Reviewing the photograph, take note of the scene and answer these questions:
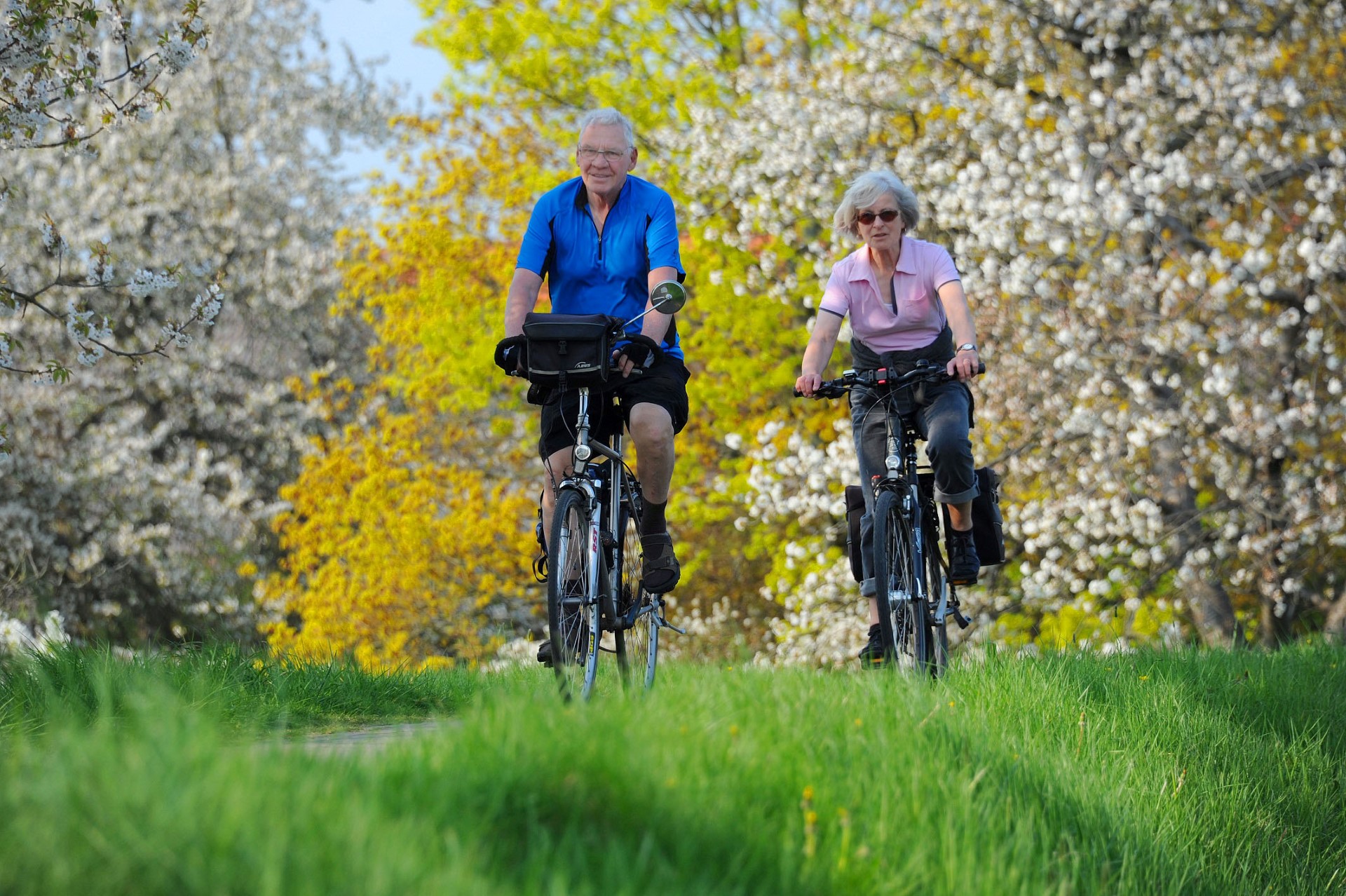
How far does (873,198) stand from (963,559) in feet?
5.00

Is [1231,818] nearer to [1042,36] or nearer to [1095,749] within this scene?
[1095,749]

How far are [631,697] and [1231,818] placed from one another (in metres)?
2.22

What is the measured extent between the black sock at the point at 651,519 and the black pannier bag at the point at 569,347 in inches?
27.8

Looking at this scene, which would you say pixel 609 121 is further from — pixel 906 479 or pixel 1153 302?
pixel 1153 302

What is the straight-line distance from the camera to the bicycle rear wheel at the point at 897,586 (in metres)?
4.96

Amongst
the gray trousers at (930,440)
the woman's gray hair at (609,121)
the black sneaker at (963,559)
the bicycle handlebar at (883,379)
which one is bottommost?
the black sneaker at (963,559)

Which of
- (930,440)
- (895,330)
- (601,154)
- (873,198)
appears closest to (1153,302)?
(895,330)

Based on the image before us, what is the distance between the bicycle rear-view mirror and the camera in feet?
15.0

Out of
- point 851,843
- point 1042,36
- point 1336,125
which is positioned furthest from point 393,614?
point 851,843

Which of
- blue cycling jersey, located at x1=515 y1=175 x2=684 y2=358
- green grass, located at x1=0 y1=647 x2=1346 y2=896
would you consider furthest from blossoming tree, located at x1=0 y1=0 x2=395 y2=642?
green grass, located at x1=0 y1=647 x2=1346 y2=896

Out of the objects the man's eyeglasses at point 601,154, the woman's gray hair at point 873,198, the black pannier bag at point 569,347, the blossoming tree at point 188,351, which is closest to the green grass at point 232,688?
the black pannier bag at point 569,347

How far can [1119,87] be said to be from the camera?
418 inches

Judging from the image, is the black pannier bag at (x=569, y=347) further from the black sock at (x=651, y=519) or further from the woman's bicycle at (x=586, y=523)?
the black sock at (x=651, y=519)

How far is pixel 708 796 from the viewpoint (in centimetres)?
255
